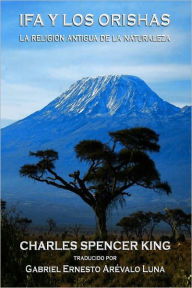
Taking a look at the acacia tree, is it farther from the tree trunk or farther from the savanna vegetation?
the tree trunk

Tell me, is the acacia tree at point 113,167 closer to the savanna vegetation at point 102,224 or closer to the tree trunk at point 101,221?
the savanna vegetation at point 102,224

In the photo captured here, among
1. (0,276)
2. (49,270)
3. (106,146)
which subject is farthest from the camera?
(106,146)

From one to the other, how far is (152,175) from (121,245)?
17.1 metres

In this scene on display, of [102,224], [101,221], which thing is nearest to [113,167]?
[101,221]

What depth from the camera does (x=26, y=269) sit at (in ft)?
44.2

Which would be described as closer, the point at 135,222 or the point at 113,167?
the point at 113,167

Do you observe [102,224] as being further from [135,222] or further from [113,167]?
[135,222]

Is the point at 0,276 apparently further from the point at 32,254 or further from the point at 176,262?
the point at 176,262

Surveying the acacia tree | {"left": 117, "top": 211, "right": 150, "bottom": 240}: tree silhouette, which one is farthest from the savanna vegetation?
{"left": 117, "top": 211, "right": 150, "bottom": 240}: tree silhouette

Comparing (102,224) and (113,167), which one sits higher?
(113,167)

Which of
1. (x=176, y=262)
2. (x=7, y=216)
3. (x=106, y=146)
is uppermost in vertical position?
(x=106, y=146)

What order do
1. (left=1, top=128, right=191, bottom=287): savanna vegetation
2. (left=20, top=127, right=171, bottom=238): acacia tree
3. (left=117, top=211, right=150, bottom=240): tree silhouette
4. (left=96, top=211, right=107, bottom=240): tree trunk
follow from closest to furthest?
(left=1, top=128, right=191, bottom=287): savanna vegetation → (left=96, top=211, right=107, bottom=240): tree trunk → (left=20, top=127, right=171, bottom=238): acacia tree → (left=117, top=211, right=150, bottom=240): tree silhouette

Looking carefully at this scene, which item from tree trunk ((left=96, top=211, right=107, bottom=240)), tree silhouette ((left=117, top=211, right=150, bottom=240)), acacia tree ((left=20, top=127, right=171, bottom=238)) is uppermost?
acacia tree ((left=20, top=127, right=171, bottom=238))

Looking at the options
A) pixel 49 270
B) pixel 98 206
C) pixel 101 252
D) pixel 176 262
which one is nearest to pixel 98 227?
pixel 98 206
